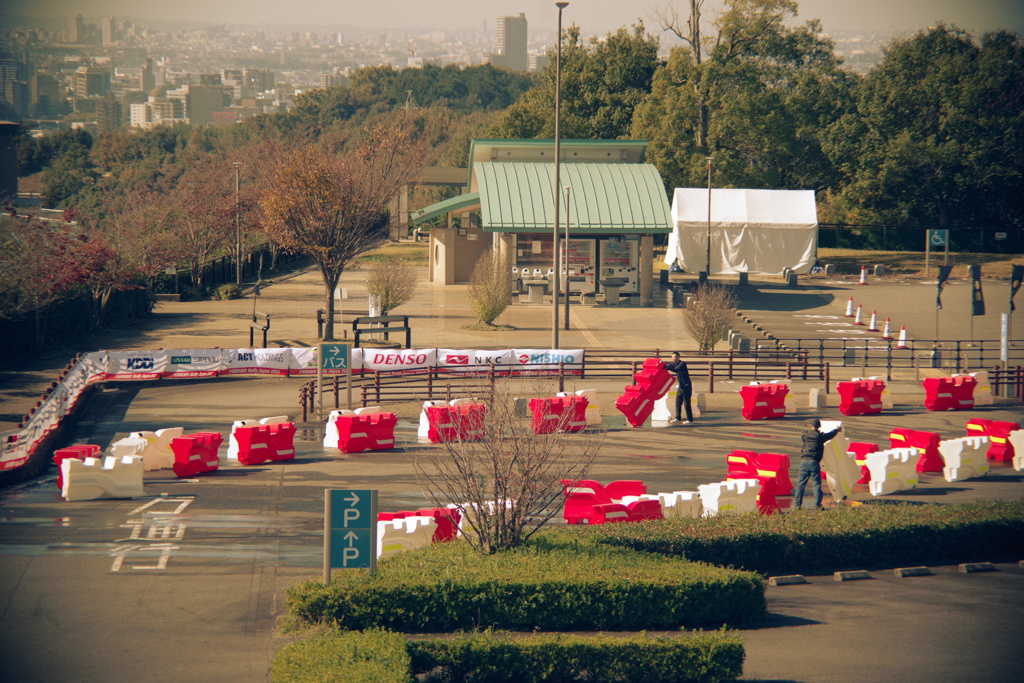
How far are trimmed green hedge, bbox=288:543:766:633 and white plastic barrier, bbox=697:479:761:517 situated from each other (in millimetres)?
4161

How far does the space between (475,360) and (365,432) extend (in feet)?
26.3

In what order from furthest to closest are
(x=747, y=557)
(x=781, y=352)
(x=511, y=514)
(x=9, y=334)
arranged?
(x=781, y=352), (x=9, y=334), (x=747, y=557), (x=511, y=514)

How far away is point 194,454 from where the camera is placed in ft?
63.4

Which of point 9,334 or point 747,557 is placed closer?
point 747,557

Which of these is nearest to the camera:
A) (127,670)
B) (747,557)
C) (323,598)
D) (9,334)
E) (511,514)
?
(127,670)

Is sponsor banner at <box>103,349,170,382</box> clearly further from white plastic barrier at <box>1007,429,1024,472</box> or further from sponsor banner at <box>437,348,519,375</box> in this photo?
white plastic barrier at <box>1007,429,1024,472</box>

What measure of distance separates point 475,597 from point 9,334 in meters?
25.8

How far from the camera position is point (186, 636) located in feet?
36.1

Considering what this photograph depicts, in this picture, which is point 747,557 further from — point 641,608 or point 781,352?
point 781,352

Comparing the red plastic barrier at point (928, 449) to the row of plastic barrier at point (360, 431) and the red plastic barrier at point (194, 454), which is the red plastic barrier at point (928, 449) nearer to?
the row of plastic barrier at point (360, 431)

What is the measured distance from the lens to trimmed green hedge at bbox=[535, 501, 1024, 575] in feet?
43.4

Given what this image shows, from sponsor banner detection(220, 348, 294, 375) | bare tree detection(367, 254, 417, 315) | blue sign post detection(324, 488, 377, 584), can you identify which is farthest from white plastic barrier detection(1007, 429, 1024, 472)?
bare tree detection(367, 254, 417, 315)

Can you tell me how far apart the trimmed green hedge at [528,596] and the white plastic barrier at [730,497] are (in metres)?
4.16

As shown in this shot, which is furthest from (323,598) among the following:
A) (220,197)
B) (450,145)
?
(450,145)
